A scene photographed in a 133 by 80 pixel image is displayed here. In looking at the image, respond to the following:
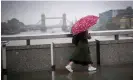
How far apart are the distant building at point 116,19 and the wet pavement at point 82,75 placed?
1.19 m

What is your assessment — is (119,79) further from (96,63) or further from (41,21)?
(41,21)

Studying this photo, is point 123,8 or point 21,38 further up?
point 123,8

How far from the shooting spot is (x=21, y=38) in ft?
19.2

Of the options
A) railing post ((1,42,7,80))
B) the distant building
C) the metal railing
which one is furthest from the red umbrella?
railing post ((1,42,7,80))

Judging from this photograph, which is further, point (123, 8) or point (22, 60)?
point (123, 8)

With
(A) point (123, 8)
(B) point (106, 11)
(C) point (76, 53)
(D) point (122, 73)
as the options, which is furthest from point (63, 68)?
(A) point (123, 8)

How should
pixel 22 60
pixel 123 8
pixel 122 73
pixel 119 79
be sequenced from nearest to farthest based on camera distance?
pixel 119 79 → pixel 122 73 → pixel 22 60 → pixel 123 8

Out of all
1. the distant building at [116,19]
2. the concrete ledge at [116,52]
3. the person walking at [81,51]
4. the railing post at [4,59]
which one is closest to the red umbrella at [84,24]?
the person walking at [81,51]

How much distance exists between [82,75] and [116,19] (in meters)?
2.01

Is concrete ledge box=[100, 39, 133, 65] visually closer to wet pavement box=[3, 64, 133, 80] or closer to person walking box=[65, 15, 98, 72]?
wet pavement box=[3, 64, 133, 80]

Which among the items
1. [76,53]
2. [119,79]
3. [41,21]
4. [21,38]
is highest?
[41,21]

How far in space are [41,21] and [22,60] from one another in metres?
1.17

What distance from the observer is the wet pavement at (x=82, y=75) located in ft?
17.2

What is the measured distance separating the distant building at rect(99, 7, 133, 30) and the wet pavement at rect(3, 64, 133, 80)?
46.7 inches
